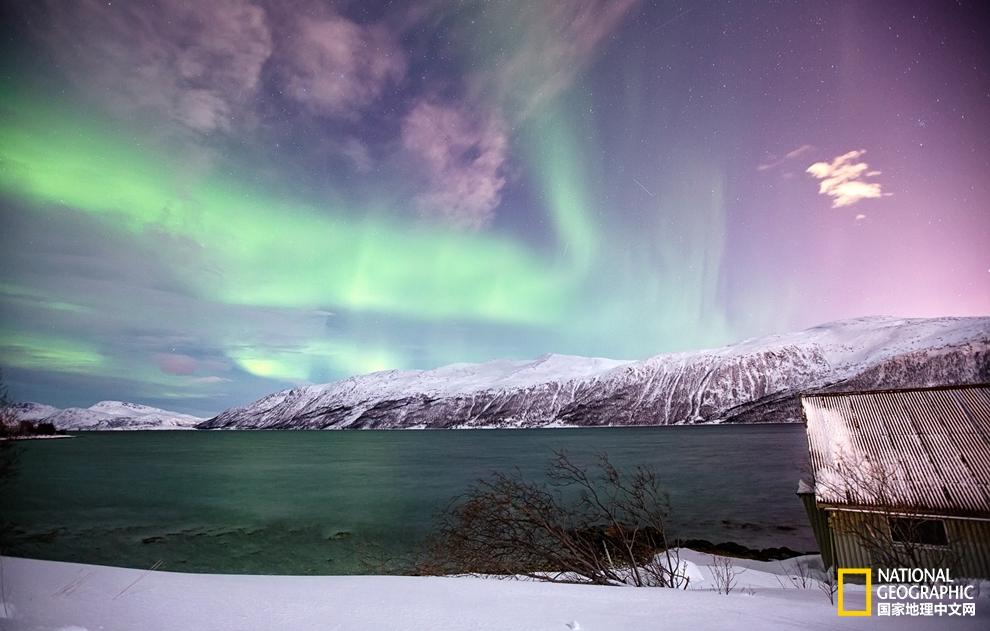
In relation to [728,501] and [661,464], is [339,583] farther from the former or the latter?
[661,464]

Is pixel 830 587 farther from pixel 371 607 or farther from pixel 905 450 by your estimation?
pixel 905 450

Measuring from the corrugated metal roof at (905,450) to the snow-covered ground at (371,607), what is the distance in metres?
10.2

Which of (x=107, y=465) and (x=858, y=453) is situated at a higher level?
(x=858, y=453)

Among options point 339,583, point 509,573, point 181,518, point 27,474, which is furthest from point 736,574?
point 27,474

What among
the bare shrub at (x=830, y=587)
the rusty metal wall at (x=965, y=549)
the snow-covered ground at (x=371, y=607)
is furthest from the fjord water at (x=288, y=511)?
the bare shrub at (x=830, y=587)

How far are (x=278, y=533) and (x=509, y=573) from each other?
88.3 feet

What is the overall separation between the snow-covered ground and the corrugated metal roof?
10200 mm

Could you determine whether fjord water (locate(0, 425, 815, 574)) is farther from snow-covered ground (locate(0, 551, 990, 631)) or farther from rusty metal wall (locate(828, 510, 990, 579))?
rusty metal wall (locate(828, 510, 990, 579))

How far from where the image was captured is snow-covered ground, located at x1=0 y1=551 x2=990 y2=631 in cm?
377

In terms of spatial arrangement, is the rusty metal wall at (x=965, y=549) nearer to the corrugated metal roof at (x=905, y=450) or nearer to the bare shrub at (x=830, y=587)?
the corrugated metal roof at (x=905, y=450)

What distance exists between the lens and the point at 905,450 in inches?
543

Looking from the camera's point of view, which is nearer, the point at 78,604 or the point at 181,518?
the point at 78,604

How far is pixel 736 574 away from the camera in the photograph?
1803 cm

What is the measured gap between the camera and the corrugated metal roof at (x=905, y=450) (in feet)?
41.0
